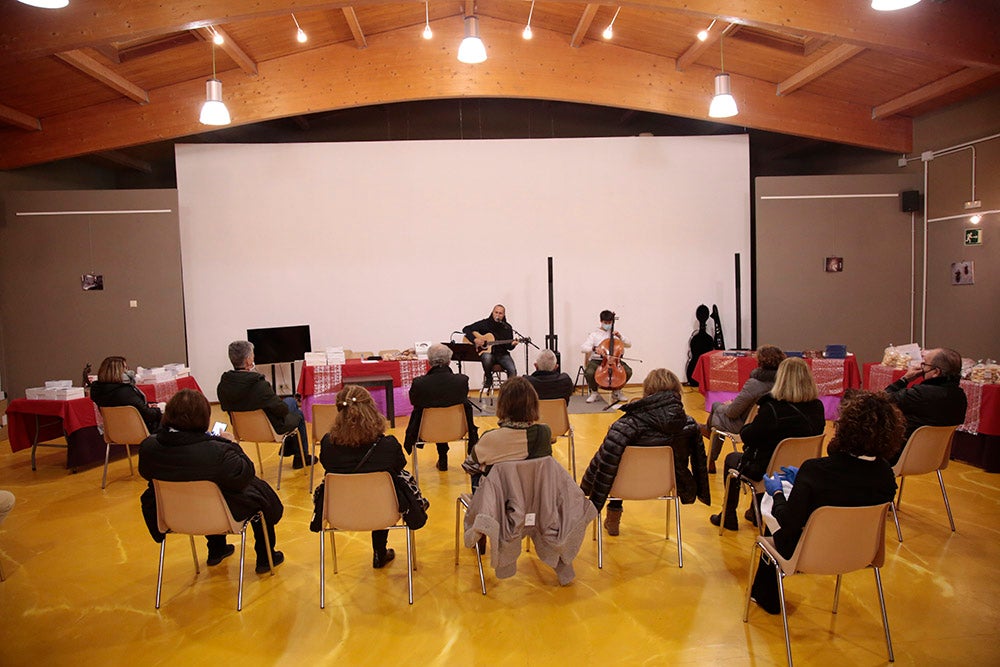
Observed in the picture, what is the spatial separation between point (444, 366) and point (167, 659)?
261 cm

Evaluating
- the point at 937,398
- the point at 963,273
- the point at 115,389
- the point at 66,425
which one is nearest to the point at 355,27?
the point at 115,389

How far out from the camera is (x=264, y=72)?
7711mm

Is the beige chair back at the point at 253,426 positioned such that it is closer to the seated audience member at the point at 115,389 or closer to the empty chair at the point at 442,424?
the seated audience member at the point at 115,389

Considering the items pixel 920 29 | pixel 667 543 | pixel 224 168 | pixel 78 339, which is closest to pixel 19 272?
pixel 78 339

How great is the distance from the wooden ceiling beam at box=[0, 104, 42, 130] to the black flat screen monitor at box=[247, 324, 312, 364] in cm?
343

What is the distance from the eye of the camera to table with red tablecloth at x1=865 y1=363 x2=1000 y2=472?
5.00m

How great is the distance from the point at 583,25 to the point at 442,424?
16.6 feet

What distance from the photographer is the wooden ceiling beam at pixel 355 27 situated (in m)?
6.62

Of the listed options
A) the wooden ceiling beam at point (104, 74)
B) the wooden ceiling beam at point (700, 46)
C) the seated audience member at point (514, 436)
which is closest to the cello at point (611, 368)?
the wooden ceiling beam at point (700, 46)

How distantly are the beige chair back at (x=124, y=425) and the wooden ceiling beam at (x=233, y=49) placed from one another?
387cm

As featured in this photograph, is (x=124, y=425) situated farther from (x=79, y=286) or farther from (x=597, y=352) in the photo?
(x=597, y=352)

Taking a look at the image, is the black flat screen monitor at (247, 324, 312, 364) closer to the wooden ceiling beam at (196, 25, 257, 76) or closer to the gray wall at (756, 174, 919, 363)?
the wooden ceiling beam at (196, 25, 257, 76)

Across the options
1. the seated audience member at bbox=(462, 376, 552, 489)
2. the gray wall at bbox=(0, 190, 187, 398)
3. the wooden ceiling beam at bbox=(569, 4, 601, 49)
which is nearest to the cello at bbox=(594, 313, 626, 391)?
the wooden ceiling beam at bbox=(569, 4, 601, 49)

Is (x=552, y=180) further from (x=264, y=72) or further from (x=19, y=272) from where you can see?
(x=19, y=272)
